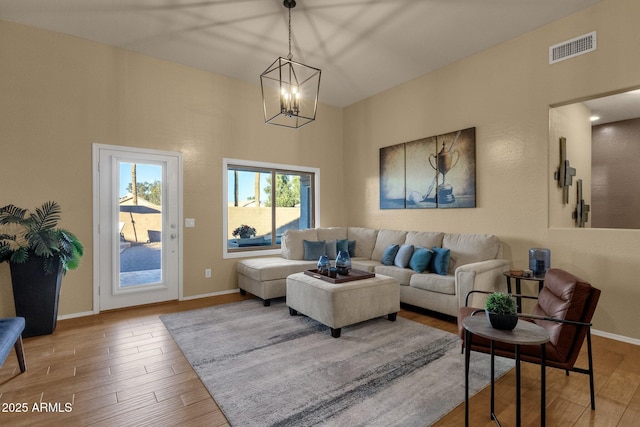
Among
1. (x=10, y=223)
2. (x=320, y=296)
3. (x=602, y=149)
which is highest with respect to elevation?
(x=602, y=149)

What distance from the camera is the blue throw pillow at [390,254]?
4508 mm

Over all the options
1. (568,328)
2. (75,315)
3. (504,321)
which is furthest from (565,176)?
(75,315)

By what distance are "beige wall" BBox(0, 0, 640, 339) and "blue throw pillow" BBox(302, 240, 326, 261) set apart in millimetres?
1244

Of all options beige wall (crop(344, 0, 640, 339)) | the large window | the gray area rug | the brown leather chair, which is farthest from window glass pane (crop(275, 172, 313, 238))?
the brown leather chair

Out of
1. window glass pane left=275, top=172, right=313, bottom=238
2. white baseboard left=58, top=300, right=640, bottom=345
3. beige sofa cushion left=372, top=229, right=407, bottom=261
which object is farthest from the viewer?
window glass pane left=275, top=172, right=313, bottom=238

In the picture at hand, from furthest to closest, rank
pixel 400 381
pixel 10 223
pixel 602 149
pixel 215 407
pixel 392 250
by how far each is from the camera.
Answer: pixel 602 149 < pixel 392 250 < pixel 10 223 < pixel 400 381 < pixel 215 407

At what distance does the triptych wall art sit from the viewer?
4316 mm

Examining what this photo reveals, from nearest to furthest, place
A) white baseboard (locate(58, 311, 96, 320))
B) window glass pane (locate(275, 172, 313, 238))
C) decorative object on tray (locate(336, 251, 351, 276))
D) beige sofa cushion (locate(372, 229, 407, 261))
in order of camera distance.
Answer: decorative object on tray (locate(336, 251, 351, 276)) → white baseboard (locate(58, 311, 96, 320)) → beige sofa cushion (locate(372, 229, 407, 261)) → window glass pane (locate(275, 172, 313, 238))

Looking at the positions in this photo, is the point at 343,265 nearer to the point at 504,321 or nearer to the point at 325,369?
the point at 325,369

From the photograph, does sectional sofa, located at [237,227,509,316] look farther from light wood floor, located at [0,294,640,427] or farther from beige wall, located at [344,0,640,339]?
light wood floor, located at [0,294,640,427]

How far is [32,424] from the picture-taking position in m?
1.88

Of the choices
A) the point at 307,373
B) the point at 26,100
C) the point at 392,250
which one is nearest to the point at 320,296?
the point at 307,373

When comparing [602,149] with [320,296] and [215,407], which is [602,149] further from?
[215,407]

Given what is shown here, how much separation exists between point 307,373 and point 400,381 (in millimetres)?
714
